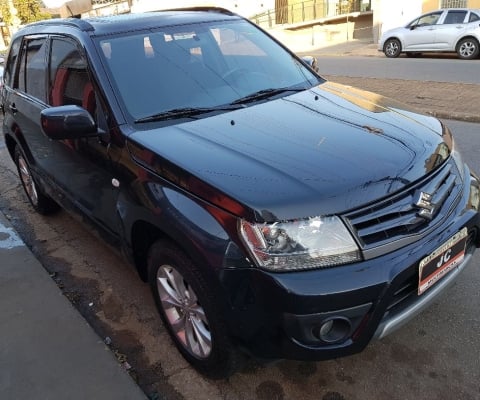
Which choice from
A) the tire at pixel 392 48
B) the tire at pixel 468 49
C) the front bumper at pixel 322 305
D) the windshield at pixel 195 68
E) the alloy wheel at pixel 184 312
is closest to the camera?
the front bumper at pixel 322 305

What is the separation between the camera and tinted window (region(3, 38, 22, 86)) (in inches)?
182

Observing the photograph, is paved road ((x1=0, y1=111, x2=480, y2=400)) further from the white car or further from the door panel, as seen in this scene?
the door panel

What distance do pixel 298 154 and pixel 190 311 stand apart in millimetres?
975

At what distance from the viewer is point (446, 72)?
38.5 feet

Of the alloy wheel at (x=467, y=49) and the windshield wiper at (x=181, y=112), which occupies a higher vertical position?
the windshield wiper at (x=181, y=112)

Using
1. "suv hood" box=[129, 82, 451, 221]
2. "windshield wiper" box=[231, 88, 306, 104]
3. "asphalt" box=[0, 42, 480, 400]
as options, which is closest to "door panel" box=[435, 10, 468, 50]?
"windshield wiper" box=[231, 88, 306, 104]

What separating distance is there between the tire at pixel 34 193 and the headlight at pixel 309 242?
3310 mm

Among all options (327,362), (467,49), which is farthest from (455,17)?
(327,362)

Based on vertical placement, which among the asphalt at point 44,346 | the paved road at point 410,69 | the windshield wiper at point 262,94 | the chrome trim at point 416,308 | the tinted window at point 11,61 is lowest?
the paved road at point 410,69

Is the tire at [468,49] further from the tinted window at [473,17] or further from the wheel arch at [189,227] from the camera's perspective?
the wheel arch at [189,227]

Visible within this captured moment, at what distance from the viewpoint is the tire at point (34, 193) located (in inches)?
189

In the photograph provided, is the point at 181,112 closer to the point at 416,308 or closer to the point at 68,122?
the point at 68,122

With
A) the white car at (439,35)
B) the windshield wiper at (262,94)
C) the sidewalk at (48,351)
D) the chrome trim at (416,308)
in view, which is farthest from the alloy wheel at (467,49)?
the sidewalk at (48,351)

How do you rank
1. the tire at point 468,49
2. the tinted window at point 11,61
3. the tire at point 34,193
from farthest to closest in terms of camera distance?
the tire at point 468,49
the tire at point 34,193
the tinted window at point 11,61
